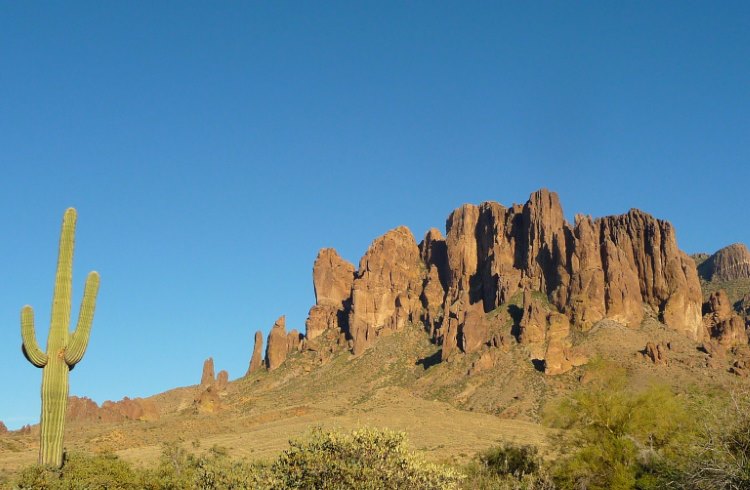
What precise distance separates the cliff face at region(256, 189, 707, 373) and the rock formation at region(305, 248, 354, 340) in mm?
210

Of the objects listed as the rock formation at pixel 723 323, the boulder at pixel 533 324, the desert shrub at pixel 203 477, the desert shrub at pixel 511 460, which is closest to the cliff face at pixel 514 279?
the boulder at pixel 533 324

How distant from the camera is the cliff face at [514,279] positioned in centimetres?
10869

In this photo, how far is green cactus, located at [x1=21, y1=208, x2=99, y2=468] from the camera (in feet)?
93.9

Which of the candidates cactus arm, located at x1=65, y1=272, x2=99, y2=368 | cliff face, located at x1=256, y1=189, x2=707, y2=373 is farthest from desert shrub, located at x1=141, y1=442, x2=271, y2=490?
cliff face, located at x1=256, y1=189, x2=707, y2=373

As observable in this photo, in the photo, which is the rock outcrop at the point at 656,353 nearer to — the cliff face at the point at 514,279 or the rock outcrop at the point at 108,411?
the cliff face at the point at 514,279

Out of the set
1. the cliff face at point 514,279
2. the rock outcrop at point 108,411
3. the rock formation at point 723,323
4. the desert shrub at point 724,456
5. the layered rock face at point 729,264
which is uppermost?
the layered rock face at point 729,264

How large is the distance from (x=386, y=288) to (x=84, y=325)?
373 ft

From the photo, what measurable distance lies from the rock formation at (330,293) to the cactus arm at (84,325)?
361 feet

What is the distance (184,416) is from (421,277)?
188 ft

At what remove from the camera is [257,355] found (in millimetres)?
141375

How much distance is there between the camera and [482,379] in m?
100

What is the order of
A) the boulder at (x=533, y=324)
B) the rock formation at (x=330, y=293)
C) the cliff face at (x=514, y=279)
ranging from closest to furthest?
the boulder at (x=533, y=324)
the cliff face at (x=514, y=279)
the rock formation at (x=330, y=293)

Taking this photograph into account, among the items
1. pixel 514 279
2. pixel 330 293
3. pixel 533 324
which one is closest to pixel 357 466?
pixel 533 324

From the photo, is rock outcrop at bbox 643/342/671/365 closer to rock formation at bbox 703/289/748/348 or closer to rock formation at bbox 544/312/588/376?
rock formation at bbox 544/312/588/376
